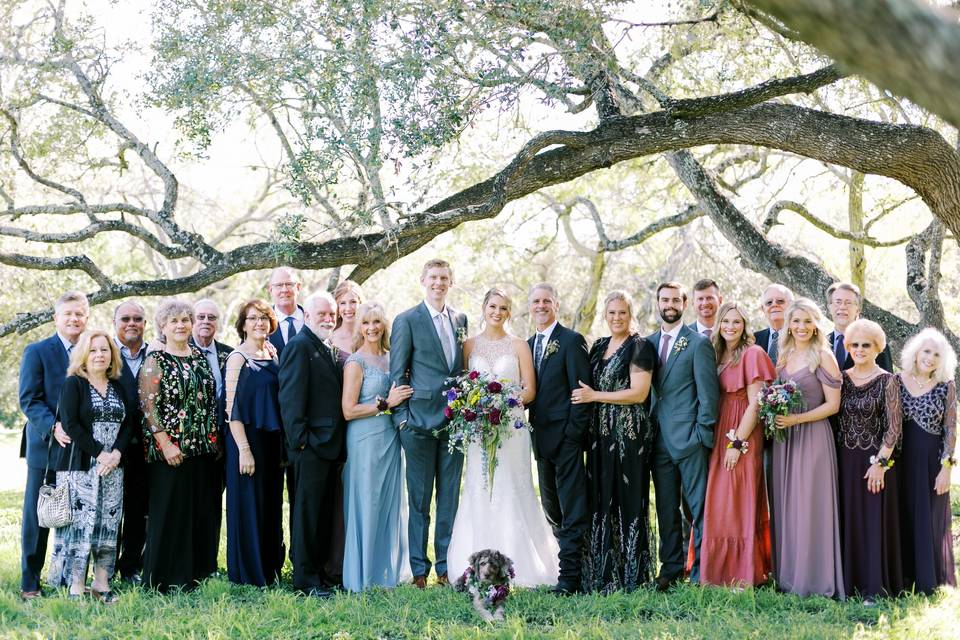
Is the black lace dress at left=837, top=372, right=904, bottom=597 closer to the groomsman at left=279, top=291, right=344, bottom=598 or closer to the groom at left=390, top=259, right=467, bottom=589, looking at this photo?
the groom at left=390, top=259, right=467, bottom=589

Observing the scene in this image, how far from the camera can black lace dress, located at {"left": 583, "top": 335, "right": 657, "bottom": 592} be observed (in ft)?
22.9

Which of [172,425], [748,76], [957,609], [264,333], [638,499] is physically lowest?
[957,609]

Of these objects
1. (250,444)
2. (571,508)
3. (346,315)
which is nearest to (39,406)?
(250,444)

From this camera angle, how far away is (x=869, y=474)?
6.78 metres

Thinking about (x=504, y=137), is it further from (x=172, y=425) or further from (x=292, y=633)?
(x=292, y=633)

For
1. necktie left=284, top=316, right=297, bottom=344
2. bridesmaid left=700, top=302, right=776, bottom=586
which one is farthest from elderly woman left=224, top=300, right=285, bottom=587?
bridesmaid left=700, top=302, right=776, bottom=586

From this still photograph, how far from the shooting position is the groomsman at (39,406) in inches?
274

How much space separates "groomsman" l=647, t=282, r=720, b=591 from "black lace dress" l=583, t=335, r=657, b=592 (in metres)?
0.14

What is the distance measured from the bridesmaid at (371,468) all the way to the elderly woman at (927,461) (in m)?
3.58

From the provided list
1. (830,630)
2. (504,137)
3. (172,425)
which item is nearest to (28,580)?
(172,425)

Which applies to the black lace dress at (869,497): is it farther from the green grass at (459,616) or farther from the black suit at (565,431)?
the black suit at (565,431)

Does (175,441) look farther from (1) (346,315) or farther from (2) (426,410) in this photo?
(2) (426,410)

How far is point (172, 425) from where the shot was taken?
22.8ft

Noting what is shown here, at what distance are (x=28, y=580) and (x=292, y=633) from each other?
94.2 inches
